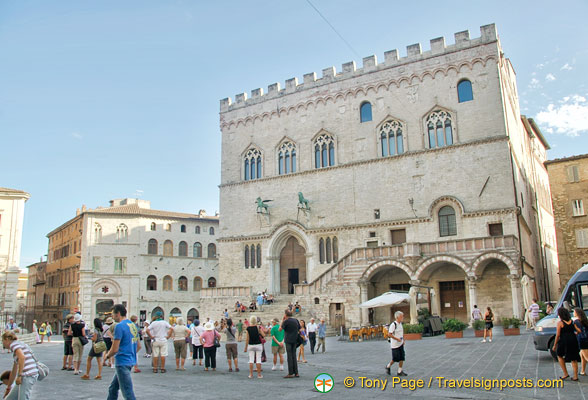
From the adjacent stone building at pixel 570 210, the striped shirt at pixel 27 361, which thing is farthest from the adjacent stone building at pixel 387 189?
the striped shirt at pixel 27 361

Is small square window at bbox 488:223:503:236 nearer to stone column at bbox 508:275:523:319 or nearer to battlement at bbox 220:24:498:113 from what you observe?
stone column at bbox 508:275:523:319

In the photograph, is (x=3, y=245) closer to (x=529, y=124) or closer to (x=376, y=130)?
(x=376, y=130)

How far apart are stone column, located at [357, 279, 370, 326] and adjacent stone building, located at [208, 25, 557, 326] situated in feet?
0.36

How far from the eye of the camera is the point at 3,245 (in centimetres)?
4269

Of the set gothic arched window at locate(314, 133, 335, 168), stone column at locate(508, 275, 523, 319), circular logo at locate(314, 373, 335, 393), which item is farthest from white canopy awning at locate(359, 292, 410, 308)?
gothic arched window at locate(314, 133, 335, 168)

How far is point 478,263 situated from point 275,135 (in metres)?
17.6

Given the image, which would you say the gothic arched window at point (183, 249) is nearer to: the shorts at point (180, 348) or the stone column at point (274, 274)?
the stone column at point (274, 274)

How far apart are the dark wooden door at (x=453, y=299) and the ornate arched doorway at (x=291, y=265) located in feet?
31.6

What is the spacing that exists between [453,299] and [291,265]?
11.3m

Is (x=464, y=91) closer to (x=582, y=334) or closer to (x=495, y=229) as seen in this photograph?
(x=495, y=229)

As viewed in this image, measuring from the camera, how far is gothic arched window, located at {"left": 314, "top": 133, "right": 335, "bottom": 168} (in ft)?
116

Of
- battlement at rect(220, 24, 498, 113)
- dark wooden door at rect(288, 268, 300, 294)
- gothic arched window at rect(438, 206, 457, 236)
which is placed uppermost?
battlement at rect(220, 24, 498, 113)

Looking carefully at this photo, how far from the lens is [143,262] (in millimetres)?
48750

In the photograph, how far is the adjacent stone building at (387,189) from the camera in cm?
2884
